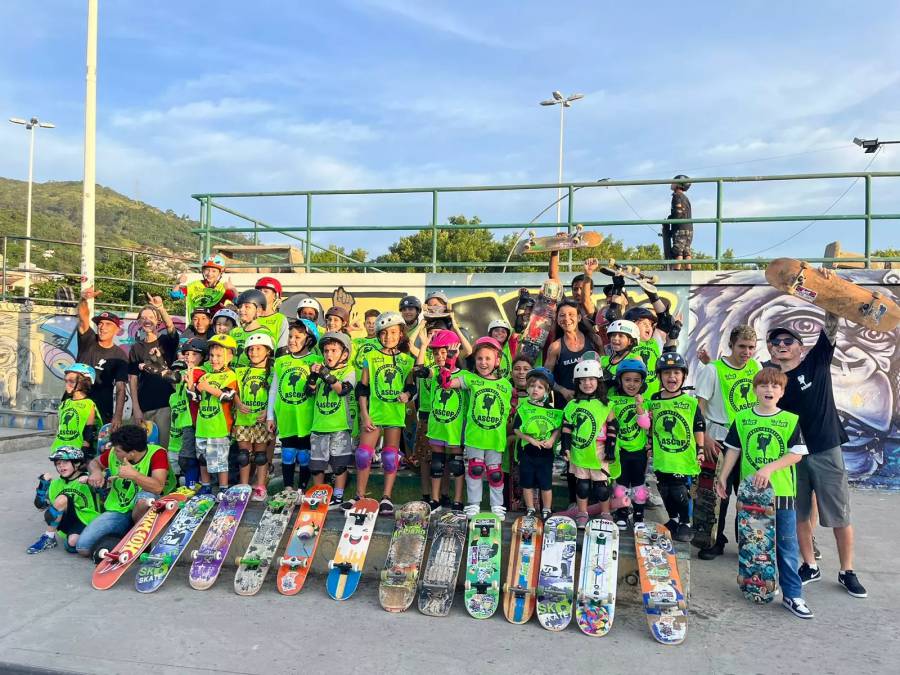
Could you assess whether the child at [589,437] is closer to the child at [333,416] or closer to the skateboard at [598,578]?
the skateboard at [598,578]

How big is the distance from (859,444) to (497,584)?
6.84 meters

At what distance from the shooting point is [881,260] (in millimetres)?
8828

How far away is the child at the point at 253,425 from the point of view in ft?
18.4

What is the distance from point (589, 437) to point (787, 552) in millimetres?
1564

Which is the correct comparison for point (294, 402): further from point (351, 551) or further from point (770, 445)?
point (770, 445)

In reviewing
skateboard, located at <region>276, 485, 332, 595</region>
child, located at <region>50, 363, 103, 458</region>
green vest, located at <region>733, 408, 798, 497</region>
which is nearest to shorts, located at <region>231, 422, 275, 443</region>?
skateboard, located at <region>276, 485, 332, 595</region>

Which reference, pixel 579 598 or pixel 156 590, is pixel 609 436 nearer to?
pixel 579 598

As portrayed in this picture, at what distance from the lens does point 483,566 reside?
453cm

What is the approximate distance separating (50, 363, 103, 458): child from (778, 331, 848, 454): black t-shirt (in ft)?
20.2

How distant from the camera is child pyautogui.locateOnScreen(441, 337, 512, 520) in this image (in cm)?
514

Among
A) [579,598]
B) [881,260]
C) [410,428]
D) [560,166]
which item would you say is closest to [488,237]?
[560,166]

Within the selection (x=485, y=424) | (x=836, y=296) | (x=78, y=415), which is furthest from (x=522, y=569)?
(x=78, y=415)

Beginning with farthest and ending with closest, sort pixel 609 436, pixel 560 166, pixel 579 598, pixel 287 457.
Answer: pixel 560 166 → pixel 287 457 → pixel 609 436 → pixel 579 598

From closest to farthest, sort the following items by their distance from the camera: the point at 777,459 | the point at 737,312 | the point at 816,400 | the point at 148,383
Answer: the point at 777,459 < the point at 816,400 < the point at 148,383 < the point at 737,312
